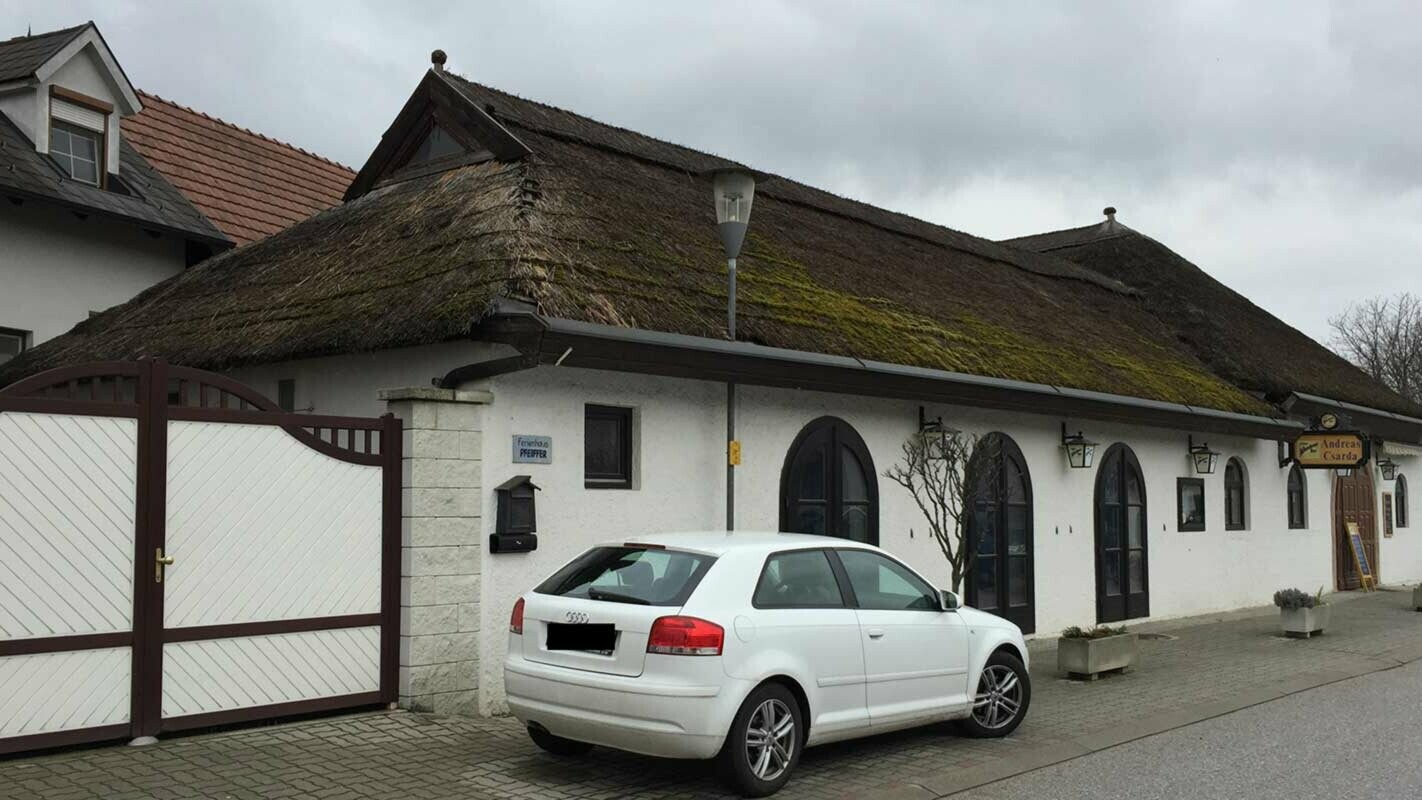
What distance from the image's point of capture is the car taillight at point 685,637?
665 cm

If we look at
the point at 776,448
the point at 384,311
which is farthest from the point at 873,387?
the point at 384,311

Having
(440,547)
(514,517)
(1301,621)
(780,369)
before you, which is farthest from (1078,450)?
(440,547)

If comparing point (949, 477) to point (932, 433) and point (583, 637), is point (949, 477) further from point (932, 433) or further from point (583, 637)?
point (583, 637)

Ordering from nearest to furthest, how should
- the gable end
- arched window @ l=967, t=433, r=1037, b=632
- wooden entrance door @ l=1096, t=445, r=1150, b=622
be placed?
the gable end
arched window @ l=967, t=433, r=1037, b=632
wooden entrance door @ l=1096, t=445, r=1150, b=622

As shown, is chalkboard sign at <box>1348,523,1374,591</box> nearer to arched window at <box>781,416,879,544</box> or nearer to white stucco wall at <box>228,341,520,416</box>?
arched window at <box>781,416,879,544</box>

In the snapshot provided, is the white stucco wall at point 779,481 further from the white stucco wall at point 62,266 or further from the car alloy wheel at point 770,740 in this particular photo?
the white stucco wall at point 62,266

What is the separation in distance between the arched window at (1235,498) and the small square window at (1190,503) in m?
1.04

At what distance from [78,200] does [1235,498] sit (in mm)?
17062

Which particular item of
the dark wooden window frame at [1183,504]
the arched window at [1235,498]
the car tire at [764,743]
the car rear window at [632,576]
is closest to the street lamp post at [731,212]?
the car rear window at [632,576]

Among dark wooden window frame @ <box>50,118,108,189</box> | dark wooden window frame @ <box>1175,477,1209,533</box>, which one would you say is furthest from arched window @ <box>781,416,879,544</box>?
dark wooden window frame @ <box>50,118,108,189</box>

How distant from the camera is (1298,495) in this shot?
2139 cm

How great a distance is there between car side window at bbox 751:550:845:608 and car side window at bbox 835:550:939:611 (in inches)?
8.5

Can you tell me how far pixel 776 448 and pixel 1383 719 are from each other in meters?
5.41

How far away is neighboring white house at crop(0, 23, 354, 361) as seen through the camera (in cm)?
1465
